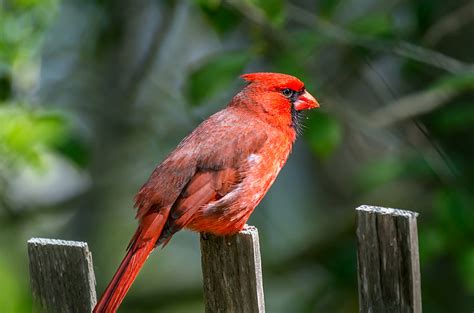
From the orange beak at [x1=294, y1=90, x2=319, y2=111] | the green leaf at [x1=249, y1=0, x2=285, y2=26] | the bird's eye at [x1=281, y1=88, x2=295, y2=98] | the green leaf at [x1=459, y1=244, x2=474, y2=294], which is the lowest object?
the green leaf at [x1=459, y1=244, x2=474, y2=294]

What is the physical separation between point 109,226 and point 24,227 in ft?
2.04

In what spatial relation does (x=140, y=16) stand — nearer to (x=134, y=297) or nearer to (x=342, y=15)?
(x=342, y=15)

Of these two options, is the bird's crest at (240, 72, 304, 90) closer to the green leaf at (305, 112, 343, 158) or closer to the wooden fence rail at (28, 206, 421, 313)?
the green leaf at (305, 112, 343, 158)

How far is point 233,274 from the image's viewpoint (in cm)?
234

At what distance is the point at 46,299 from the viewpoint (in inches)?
94.2

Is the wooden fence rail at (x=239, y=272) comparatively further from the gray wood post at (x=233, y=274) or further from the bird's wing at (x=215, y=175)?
the bird's wing at (x=215, y=175)

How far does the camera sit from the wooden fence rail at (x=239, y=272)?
6.90 ft

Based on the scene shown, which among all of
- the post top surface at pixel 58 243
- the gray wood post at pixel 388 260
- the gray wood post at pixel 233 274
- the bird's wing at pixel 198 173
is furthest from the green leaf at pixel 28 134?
the gray wood post at pixel 388 260

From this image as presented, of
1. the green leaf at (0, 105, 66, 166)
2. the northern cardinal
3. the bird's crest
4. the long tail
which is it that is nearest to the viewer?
the long tail

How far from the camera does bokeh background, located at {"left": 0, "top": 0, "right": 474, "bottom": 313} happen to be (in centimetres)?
378

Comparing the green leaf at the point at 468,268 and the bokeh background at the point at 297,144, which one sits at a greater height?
the bokeh background at the point at 297,144

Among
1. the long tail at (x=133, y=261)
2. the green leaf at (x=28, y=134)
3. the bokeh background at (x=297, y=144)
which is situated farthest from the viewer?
the bokeh background at (x=297, y=144)

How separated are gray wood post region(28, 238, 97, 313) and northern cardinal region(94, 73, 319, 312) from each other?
0.37 feet

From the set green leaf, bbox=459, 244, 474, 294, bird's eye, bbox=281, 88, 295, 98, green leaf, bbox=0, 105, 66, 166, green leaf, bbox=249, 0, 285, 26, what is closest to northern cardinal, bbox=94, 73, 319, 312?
bird's eye, bbox=281, 88, 295, 98
